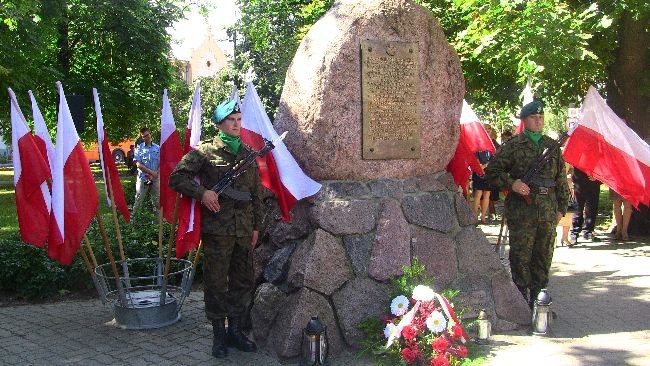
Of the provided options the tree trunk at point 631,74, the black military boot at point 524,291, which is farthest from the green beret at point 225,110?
the tree trunk at point 631,74

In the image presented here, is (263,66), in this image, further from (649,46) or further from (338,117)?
(338,117)

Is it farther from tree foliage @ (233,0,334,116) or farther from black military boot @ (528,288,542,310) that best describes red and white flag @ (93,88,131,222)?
tree foliage @ (233,0,334,116)

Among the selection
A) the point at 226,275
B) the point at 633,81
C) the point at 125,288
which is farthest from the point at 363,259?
the point at 633,81

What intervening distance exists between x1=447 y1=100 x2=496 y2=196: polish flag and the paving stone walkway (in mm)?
1517

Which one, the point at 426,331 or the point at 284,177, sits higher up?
the point at 284,177

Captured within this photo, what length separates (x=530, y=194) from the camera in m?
5.39

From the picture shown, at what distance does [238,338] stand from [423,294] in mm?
1450

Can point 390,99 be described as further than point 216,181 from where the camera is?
Yes

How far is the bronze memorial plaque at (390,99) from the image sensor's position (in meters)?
5.09

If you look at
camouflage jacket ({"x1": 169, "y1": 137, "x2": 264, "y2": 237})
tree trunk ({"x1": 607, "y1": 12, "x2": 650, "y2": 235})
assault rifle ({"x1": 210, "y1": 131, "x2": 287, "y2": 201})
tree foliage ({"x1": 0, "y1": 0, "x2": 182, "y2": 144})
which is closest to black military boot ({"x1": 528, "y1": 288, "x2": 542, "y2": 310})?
camouflage jacket ({"x1": 169, "y1": 137, "x2": 264, "y2": 237})

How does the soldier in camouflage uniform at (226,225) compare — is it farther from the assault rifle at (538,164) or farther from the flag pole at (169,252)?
the assault rifle at (538,164)

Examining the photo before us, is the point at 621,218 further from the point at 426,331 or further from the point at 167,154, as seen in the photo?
the point at 167,154

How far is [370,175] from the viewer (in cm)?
516

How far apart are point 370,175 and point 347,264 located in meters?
0.80
